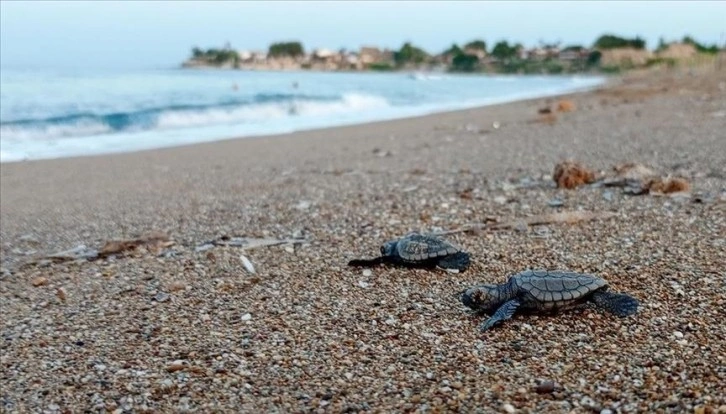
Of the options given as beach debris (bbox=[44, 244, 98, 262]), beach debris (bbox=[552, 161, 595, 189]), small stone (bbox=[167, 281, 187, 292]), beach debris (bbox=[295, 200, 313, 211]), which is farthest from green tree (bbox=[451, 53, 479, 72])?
small stone (bbox=[167, 281, 187, 292])

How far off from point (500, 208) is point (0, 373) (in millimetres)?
3805

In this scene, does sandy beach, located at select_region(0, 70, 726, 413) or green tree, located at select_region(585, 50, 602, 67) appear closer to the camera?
sandy beach, located at select_region(0, 70, 726, 413)

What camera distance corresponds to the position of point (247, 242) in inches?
190

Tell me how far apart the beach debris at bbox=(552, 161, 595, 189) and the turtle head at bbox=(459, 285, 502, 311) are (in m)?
3.19

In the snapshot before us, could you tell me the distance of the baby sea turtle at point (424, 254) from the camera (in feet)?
13.0

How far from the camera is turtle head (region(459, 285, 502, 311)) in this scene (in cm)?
328

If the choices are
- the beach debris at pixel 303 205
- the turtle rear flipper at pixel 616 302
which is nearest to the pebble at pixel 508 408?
the turtle rear flipper at pixel 616 302

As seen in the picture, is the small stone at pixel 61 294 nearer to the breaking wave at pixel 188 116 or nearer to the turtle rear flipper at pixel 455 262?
the turtle rear flipper at pixel 455 262

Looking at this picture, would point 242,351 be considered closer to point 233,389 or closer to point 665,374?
point 233,389

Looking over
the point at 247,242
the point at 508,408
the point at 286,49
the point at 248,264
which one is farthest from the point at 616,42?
the point at 508,408

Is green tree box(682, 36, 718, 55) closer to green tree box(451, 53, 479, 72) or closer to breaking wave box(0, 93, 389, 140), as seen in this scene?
green tree box(451, 53, 479, 72)

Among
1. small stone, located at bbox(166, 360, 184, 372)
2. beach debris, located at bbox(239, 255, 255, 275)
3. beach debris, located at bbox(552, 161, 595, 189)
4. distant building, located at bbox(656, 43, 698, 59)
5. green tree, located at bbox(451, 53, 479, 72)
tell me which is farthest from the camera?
green tree, located at bbox(451, 53, 479, 72)

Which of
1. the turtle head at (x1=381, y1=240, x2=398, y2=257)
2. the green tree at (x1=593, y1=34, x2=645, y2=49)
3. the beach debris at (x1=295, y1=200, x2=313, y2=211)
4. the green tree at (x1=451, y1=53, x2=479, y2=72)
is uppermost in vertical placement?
the turtle head at (x1=381, y1=240, x2=398, y2=257)

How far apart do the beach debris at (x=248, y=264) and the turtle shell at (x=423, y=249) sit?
0.91 meters
